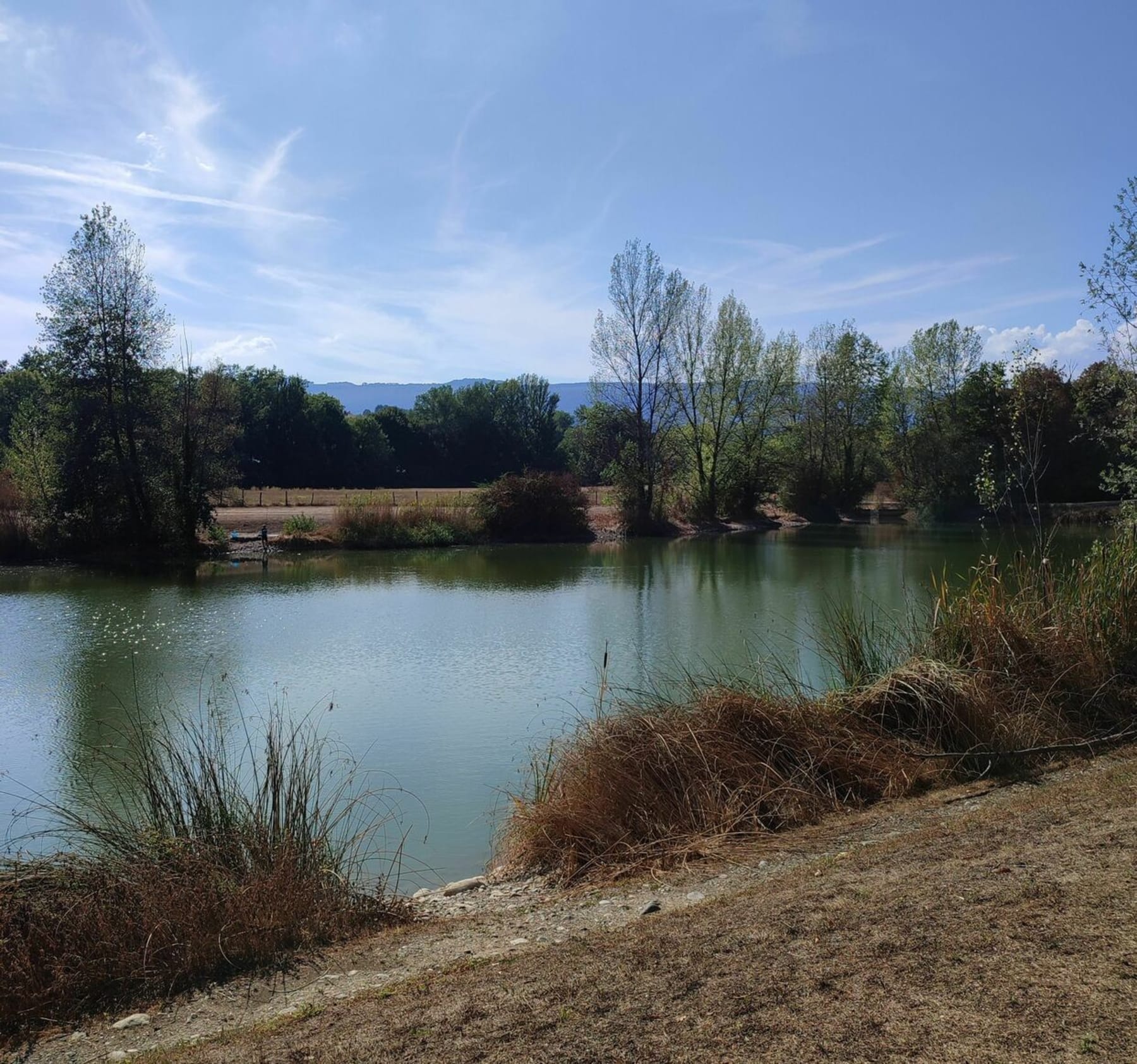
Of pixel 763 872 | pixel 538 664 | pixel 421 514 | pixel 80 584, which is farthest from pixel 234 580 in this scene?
pixel 763 872

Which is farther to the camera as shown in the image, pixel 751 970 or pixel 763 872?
pixel 763 872

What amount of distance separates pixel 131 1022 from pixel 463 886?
2280mm

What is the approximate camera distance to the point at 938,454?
44094mm

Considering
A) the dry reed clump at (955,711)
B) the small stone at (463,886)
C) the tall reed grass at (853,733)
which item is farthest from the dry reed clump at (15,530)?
the dry reed clump at (955,711)

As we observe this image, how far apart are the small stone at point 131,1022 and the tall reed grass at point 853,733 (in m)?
2.45

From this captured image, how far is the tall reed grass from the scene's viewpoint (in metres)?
5.80

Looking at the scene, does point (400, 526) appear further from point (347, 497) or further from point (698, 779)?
point (698, 779)

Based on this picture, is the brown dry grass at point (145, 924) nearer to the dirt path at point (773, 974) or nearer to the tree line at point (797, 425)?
the dirt path at point (773, 974)

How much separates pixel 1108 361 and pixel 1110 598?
428 centimetres

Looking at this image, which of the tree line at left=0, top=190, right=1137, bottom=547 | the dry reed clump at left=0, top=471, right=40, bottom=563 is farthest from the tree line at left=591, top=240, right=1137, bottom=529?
the dry reed clump at left=0, top=471, right=40, bottom=563

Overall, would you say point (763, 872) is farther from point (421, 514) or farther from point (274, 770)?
point (421, 514)

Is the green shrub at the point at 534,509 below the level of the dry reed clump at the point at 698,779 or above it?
above

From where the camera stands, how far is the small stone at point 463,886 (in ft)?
18.4

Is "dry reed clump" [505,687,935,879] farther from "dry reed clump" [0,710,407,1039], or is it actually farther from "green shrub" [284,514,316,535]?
"green shrub" [284,514,316,535]
